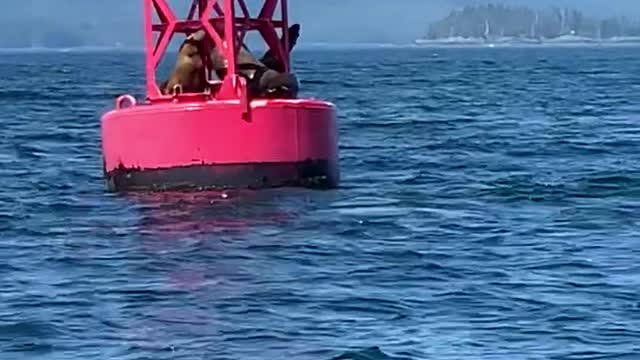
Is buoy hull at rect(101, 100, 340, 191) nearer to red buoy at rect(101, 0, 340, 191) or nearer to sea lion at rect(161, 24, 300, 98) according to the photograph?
red buoy at rect(101, 0, 340, 191)

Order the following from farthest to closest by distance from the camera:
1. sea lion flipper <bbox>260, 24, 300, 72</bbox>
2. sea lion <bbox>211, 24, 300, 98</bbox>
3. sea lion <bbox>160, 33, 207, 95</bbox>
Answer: sea lion flipper <bbox>260, 24, 300, 72</bbox>
sea lion <bbox>160, 33, 207, 95</bbox>
sea lion <bbox>211, 24, 300, 98</bbox>

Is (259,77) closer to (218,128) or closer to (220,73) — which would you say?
(220,73)

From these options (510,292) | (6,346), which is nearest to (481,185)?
(510,292)

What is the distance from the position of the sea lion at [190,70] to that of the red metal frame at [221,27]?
158mm

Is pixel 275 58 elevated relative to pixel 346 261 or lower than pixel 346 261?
elevated

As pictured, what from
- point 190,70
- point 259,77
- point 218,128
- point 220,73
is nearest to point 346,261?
point 218,128

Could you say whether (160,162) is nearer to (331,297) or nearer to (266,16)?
(266,16)

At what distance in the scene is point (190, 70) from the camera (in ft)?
94.1

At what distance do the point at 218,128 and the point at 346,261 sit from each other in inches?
217

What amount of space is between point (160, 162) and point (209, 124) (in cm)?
116

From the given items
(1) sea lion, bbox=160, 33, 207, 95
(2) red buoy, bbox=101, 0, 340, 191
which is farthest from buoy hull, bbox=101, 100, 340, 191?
(1) sea lion, bbox=160, 33, 207, 95

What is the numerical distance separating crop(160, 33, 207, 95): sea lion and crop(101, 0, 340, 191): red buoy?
2 cm

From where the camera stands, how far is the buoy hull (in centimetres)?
2669

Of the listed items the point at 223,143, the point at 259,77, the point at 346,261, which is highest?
the point at 259,77
